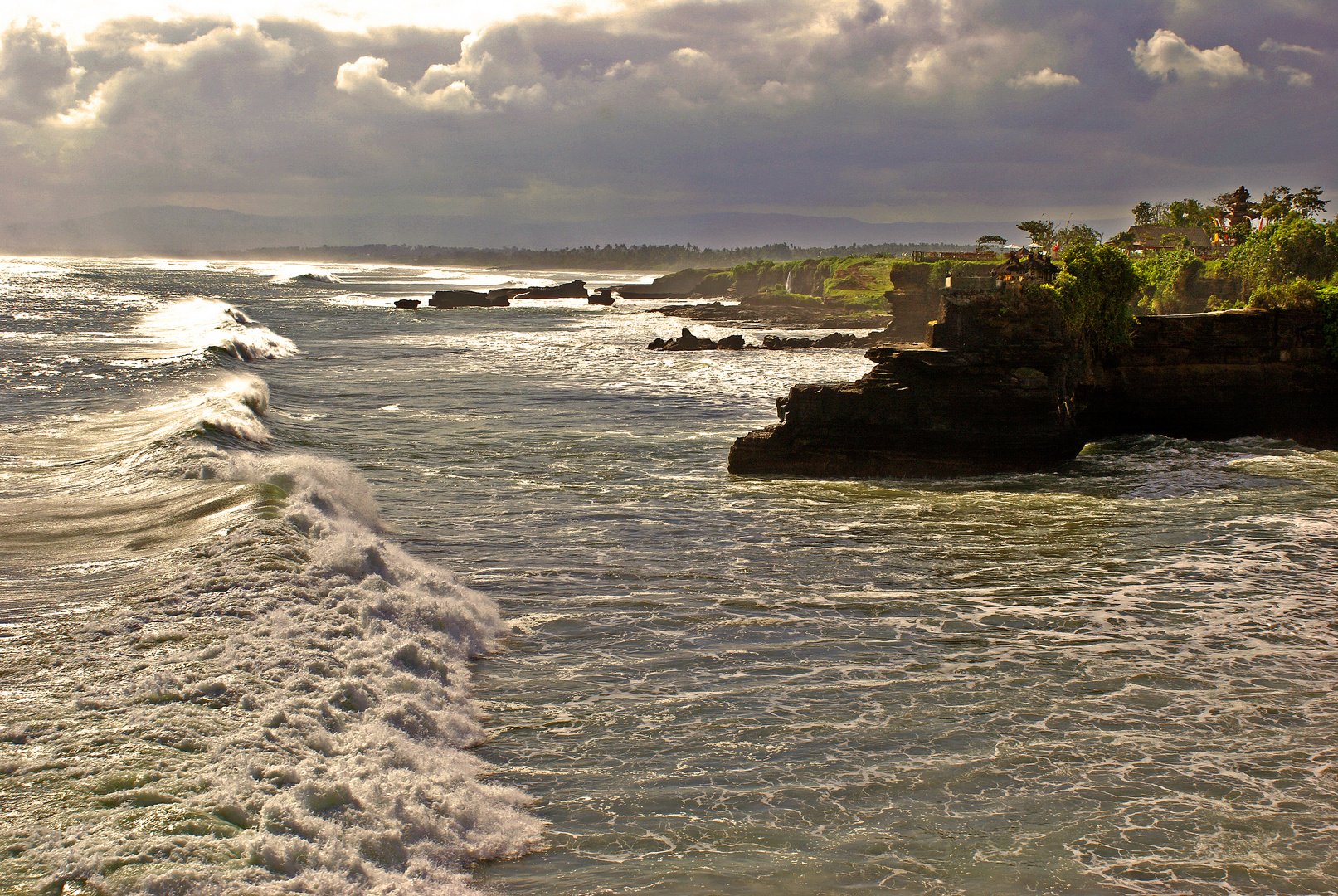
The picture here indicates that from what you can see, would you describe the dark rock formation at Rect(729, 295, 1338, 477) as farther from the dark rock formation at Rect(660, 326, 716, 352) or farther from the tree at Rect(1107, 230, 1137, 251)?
the tree at Rect(1107, 230, 1137, 251)

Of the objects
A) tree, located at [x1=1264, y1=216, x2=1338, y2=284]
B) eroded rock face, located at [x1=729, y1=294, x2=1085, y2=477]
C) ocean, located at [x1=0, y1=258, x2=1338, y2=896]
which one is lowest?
ocean, located at [x1=0, y1=258, x2=1338, y2=896]

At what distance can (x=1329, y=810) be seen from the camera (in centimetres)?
745

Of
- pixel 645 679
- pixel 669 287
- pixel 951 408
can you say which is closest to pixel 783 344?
pixel 951 408

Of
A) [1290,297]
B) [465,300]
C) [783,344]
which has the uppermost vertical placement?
[465,300]

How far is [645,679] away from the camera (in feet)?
32.0

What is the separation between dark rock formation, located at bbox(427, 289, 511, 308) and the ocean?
8013cm

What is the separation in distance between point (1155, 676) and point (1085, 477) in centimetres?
1283

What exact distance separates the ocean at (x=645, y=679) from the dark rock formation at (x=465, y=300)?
80128 mm

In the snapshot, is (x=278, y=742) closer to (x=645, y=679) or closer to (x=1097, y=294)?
(x=645, y=679)

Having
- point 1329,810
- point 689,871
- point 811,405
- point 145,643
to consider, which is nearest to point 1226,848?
point 1329,810

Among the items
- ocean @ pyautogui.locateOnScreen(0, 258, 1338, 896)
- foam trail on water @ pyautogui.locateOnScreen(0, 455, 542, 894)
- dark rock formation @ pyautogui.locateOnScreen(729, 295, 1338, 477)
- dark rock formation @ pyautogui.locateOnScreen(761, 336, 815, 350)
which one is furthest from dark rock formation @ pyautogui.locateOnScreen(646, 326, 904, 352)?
foam trail on water @ pyautogui.locateOnScreen(0, 455, 542, 894)

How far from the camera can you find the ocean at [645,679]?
6.56m

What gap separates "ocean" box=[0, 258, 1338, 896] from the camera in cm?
656

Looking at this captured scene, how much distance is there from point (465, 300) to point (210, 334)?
52.9m
